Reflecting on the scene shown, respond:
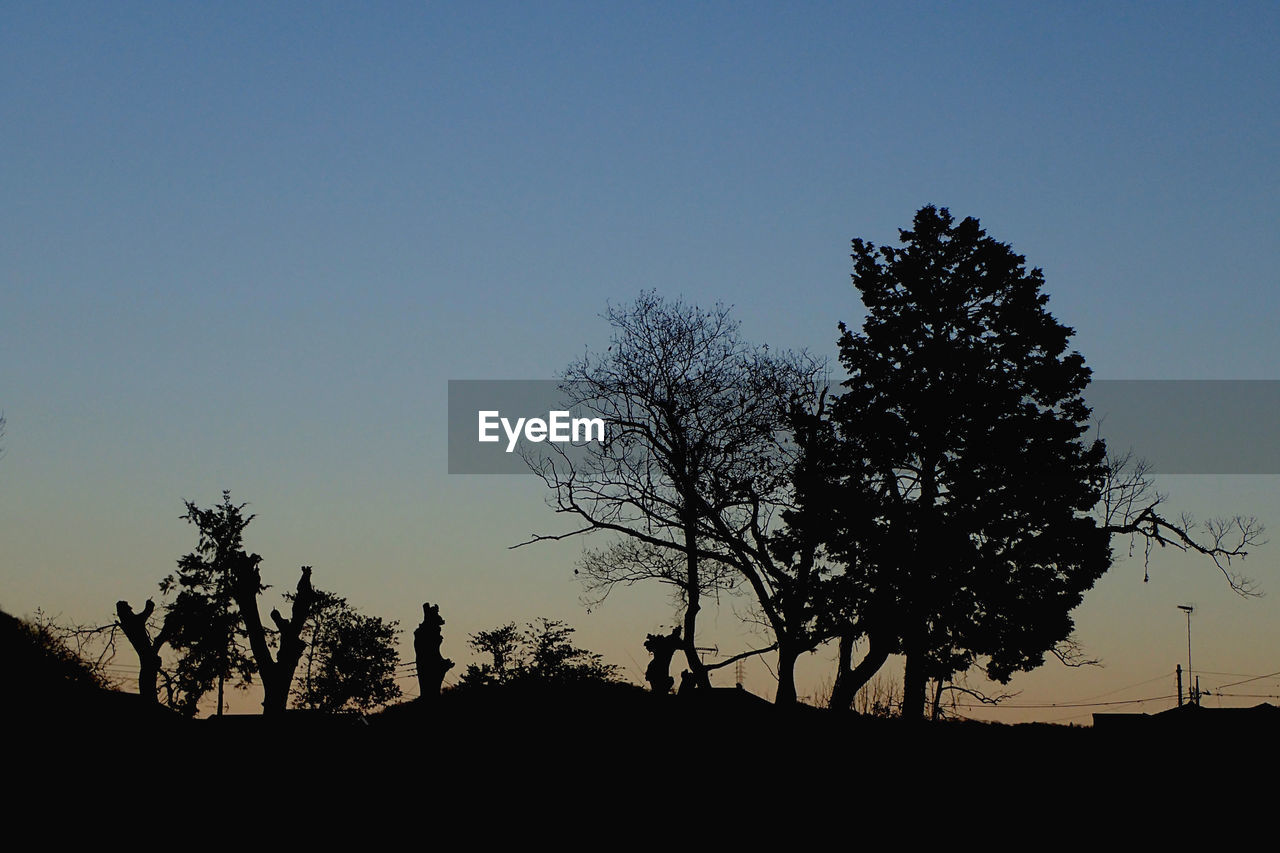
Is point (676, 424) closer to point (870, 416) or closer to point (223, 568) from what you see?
A: point (870, 416)

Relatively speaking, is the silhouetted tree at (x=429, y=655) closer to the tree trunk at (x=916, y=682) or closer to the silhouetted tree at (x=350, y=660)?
the tree trunk at (x=916, y=682)

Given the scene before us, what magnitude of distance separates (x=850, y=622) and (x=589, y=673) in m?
22.1

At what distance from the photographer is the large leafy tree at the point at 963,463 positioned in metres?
39.2

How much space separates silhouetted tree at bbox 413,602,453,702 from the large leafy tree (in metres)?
15.0

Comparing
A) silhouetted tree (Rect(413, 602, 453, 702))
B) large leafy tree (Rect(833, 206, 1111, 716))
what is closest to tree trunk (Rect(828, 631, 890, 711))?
large leafy tree (Rect(833, 206, 1111, 716))

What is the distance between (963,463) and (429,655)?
1897 centimetres

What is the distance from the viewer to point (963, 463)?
40219mm

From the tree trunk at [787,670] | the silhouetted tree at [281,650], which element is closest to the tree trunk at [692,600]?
the tree trunk at [787,670]

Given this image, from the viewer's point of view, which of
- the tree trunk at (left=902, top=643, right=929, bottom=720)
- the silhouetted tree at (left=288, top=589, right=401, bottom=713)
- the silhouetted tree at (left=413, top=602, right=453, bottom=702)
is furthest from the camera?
the silhouetted tree at (left=288, top=589, right=401, bottom=713)

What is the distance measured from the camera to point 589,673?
5922cm

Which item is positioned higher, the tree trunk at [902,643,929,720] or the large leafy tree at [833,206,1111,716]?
the large leafy tree at [833,206,1111,716]

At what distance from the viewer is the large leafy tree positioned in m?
39.2

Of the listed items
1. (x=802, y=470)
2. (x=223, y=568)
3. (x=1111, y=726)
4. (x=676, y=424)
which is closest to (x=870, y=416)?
(x=802, y=470)

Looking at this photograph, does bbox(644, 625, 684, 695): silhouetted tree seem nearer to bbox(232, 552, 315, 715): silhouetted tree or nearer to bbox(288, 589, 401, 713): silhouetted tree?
bbox(232, 552, 315, 715): silhouetted tree
